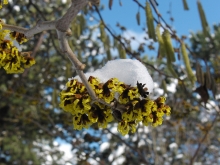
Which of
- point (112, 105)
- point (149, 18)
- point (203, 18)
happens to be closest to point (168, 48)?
point (149, 18)

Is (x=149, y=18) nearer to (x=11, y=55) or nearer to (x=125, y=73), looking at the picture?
(x=125, y=73)

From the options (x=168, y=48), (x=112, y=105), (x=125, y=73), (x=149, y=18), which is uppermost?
(x=149, y=18)

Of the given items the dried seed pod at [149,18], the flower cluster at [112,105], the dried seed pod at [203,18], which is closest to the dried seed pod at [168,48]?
the dried seed pod at [149,18]

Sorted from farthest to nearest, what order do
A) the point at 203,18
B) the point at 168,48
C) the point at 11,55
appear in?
the point at 203,18
the point at 168,48
the point at 11,55

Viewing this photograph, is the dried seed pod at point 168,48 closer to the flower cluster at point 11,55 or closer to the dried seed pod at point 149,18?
the dried seed pod at point 149,18

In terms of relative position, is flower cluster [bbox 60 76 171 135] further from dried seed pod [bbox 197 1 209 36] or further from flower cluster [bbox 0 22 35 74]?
dried seed pod [bbox 197 1 209 36]

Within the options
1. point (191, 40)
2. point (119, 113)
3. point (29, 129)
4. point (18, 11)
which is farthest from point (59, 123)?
point (191, 40)
